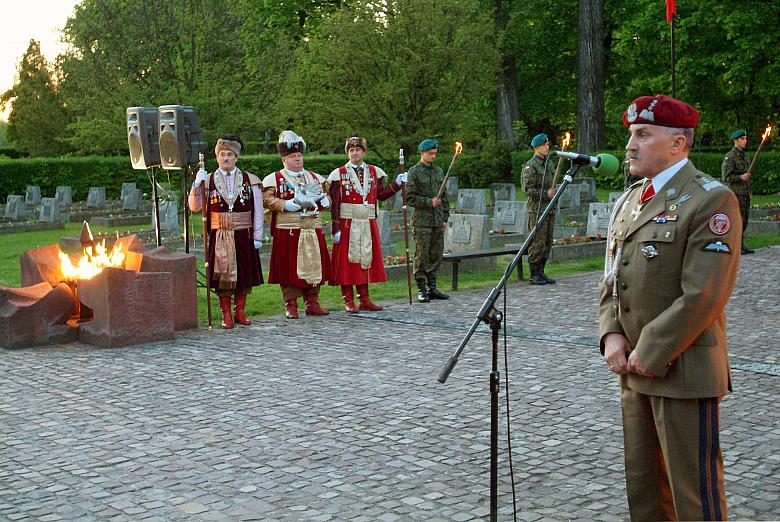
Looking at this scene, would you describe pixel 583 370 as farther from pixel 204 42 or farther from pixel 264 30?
pixel 264 30

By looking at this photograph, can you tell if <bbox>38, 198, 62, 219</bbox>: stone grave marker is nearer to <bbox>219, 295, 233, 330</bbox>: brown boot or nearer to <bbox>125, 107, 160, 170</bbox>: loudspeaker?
<bbox>125, 107, 160, 170</bbox>: loudspeaker

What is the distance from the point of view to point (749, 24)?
99.2ft

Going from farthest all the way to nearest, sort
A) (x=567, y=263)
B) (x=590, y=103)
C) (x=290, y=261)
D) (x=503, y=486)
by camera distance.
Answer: (x=590, y=103)
(x=567, y=263)
(x=290, y=261)
(x=503, y=486)

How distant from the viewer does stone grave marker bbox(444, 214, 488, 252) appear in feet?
55.6

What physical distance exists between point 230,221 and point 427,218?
2.91m

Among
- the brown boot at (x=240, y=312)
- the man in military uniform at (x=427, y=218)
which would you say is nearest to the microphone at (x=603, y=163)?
the brown boot at (x=240, y=312)

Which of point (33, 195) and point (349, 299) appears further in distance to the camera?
point (33, 195)

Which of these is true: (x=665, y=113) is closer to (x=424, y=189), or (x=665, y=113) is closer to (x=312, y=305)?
(x=312, y=305)

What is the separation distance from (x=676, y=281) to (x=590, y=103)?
106 ft

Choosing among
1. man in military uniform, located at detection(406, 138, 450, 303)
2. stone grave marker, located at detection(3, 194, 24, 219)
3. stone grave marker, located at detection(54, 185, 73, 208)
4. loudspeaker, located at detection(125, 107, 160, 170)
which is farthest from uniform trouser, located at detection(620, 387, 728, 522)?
stone grave marker, located at detection(54, 185, 73, 208)

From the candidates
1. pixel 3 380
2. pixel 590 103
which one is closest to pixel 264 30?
pixel 590 103

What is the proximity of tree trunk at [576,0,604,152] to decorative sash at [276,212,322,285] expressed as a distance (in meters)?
24.6

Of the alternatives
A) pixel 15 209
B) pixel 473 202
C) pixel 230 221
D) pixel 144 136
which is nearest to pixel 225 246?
pixel 230 221

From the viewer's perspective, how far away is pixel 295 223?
11.9m
